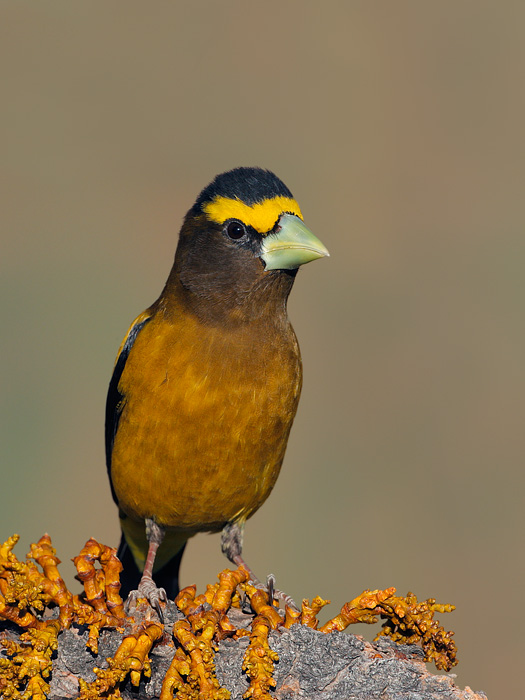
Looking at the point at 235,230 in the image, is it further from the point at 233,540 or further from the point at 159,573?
the point at 159,573

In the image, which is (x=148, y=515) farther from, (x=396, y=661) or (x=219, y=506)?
(x=396, y=661)

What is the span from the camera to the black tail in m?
4.82

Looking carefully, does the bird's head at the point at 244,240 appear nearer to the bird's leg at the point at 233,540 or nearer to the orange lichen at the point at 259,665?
the bird's leg at the point at 233,540

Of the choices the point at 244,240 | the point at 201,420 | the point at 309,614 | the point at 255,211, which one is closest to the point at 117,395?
the point at 201,420

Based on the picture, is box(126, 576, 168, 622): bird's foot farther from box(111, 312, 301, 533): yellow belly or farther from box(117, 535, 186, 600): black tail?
box(117, 535, 186, 600): black tail

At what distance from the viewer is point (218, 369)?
12.8 feet

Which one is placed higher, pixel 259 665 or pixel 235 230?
pixel 235 230

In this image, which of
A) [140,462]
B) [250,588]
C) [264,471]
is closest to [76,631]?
[250,588]

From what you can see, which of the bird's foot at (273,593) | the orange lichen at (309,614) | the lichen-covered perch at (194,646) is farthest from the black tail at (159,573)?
the orange lichen at (309,614)

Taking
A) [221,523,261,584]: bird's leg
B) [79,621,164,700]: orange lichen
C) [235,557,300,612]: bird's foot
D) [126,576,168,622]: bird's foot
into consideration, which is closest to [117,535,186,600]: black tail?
[221,523,261,584]: bird's leg

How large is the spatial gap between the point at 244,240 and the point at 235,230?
0.22 feet

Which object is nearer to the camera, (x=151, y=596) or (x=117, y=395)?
(x=151, y=596)

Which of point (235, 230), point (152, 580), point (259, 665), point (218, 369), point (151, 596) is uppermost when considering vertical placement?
point (235, 230)

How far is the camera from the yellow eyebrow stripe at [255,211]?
12.5 feet
